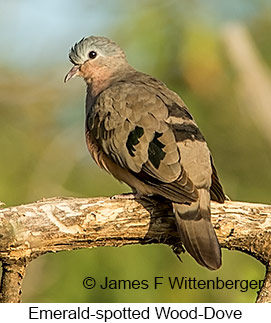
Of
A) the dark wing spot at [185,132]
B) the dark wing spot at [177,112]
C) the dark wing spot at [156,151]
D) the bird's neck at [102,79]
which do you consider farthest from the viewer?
the bird's neck at [102,79]

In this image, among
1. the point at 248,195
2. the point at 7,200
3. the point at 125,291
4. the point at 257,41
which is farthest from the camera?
the point at 257,41

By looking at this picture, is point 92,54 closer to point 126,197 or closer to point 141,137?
point 141,137

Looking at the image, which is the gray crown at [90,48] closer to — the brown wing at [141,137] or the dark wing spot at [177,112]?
the brown wing at [141,137]

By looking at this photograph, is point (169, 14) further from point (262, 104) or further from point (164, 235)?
point (164, 235)

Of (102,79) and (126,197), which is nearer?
(126,197)

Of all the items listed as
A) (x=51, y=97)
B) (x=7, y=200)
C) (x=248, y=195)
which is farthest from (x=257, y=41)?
(x=7, y=200)

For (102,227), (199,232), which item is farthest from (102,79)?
(199,232)

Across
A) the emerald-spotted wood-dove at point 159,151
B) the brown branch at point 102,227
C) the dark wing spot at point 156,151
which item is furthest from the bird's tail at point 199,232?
the dark wing spot at point 156,151
